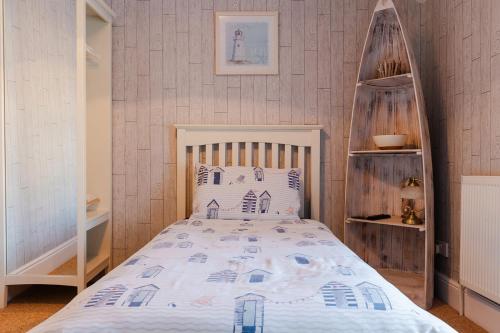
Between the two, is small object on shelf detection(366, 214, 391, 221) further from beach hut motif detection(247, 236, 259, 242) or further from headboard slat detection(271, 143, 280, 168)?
beach hut motif detection(247, 236, 259, 242)

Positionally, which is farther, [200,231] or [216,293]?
[200,231]

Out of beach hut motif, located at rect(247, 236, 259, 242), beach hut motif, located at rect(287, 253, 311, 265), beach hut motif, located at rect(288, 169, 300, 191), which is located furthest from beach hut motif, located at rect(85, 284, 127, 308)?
beach hut motif, located at rect(288, 169, 300, 191)

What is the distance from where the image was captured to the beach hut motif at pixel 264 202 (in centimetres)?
228

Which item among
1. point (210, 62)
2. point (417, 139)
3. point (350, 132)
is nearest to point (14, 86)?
point (210, 62)

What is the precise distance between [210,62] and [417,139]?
1498 millimetres

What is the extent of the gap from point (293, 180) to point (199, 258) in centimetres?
112

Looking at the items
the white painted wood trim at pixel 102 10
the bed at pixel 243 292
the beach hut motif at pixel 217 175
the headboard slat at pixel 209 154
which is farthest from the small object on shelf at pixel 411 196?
the white painted wood trim at pixel 102 10

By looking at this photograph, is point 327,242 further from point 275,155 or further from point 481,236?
point 275,155

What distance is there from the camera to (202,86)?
267 cm

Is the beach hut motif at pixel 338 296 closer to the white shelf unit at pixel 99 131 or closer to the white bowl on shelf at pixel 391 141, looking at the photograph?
the white bowl on shelf at pixel 391 141

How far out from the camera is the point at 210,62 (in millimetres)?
2670

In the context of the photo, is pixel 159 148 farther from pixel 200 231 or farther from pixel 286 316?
pixel 286 316

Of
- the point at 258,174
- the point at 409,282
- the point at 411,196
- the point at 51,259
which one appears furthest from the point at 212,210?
the point at 409,282

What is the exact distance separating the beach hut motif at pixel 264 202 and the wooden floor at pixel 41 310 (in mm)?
1125
